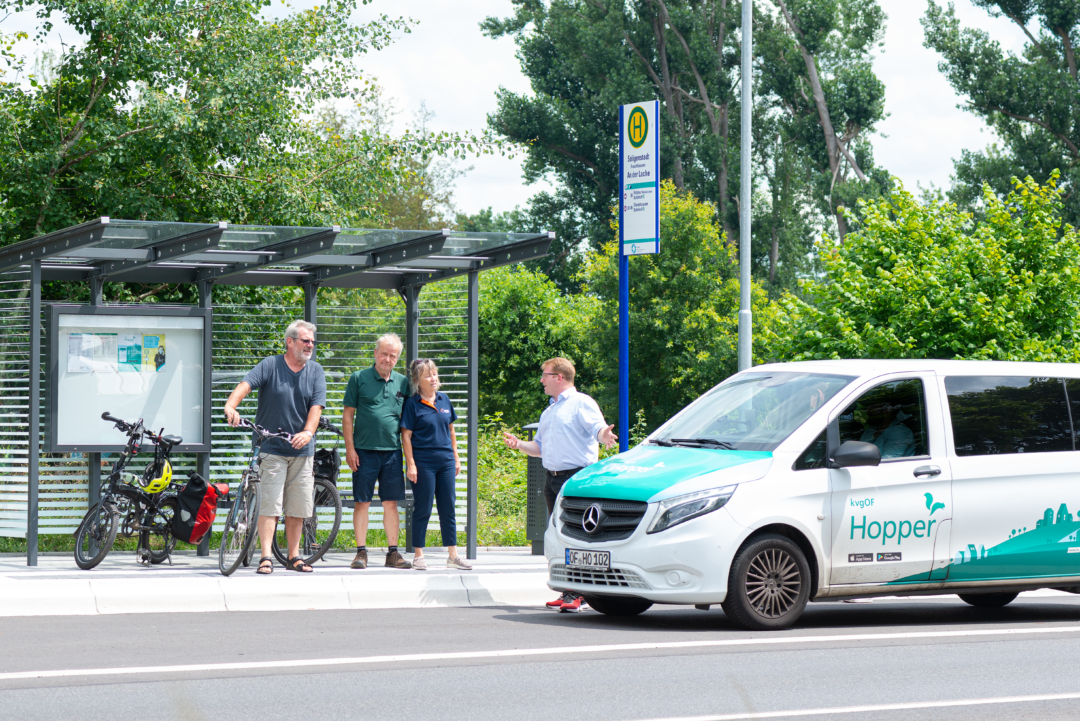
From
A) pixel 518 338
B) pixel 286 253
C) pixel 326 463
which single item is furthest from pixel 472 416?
pixel 518 338

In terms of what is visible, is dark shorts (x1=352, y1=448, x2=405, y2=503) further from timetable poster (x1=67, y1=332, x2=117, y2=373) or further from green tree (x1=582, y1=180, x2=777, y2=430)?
green tree (x1=582, y1=180, x2=777, y2=430)

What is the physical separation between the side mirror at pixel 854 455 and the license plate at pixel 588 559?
1.66 metres

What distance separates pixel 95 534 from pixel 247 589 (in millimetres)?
2061

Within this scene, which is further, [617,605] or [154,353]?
[154,353]

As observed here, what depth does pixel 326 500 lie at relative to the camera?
12.3m

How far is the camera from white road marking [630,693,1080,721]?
20.6ft

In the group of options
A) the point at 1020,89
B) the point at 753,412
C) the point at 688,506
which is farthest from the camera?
the point at 1020,89

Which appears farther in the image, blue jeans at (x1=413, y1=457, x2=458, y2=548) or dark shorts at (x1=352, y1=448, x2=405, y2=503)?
dark shorts at (x1=352, y1=448, x2=405, y2=503)

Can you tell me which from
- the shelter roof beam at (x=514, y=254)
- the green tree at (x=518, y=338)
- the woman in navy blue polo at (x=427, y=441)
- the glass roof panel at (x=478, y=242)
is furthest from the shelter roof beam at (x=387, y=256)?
the green tree at (x=518, y=338)

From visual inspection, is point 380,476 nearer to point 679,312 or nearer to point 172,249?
point 172,249

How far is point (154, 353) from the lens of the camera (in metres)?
12.8

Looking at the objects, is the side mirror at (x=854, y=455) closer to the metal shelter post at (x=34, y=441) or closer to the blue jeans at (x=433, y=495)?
the blue jeans at (x=433, y=495)

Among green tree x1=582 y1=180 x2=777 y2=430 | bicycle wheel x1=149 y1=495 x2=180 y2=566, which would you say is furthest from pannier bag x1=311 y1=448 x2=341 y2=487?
green tree x1=582 y1=180 x2=777 y2=430

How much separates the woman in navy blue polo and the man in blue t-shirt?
772mm
